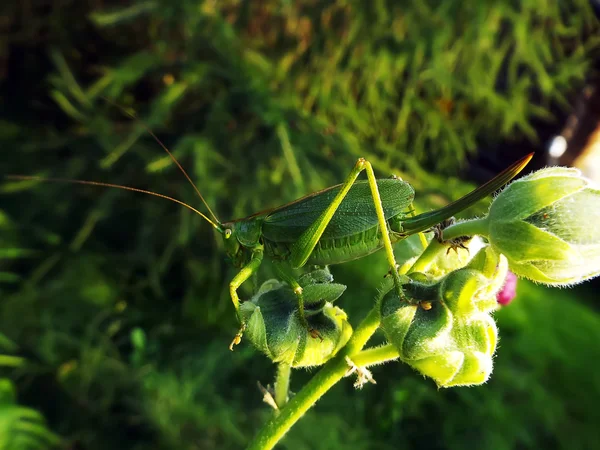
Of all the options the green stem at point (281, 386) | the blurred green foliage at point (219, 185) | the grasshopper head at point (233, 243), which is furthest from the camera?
the blurred green foliage at point (219, 185)

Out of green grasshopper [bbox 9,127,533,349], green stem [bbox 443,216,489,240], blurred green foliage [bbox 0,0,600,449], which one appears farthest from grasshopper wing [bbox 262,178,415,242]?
blurred green foliage [bbox 0,0,600,449]

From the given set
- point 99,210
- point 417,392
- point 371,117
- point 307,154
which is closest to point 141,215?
point 99,210

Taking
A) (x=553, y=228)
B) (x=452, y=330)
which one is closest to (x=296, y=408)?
(x=452, y=330)

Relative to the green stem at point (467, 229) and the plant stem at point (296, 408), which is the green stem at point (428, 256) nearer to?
the green stem at point (467, 229)

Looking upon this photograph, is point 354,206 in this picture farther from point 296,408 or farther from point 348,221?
point 296,408

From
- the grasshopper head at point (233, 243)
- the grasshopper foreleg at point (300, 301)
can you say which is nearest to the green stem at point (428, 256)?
the grasshopper foreleg at point (300, 301)

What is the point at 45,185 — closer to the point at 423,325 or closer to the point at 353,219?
the point at 353,219
